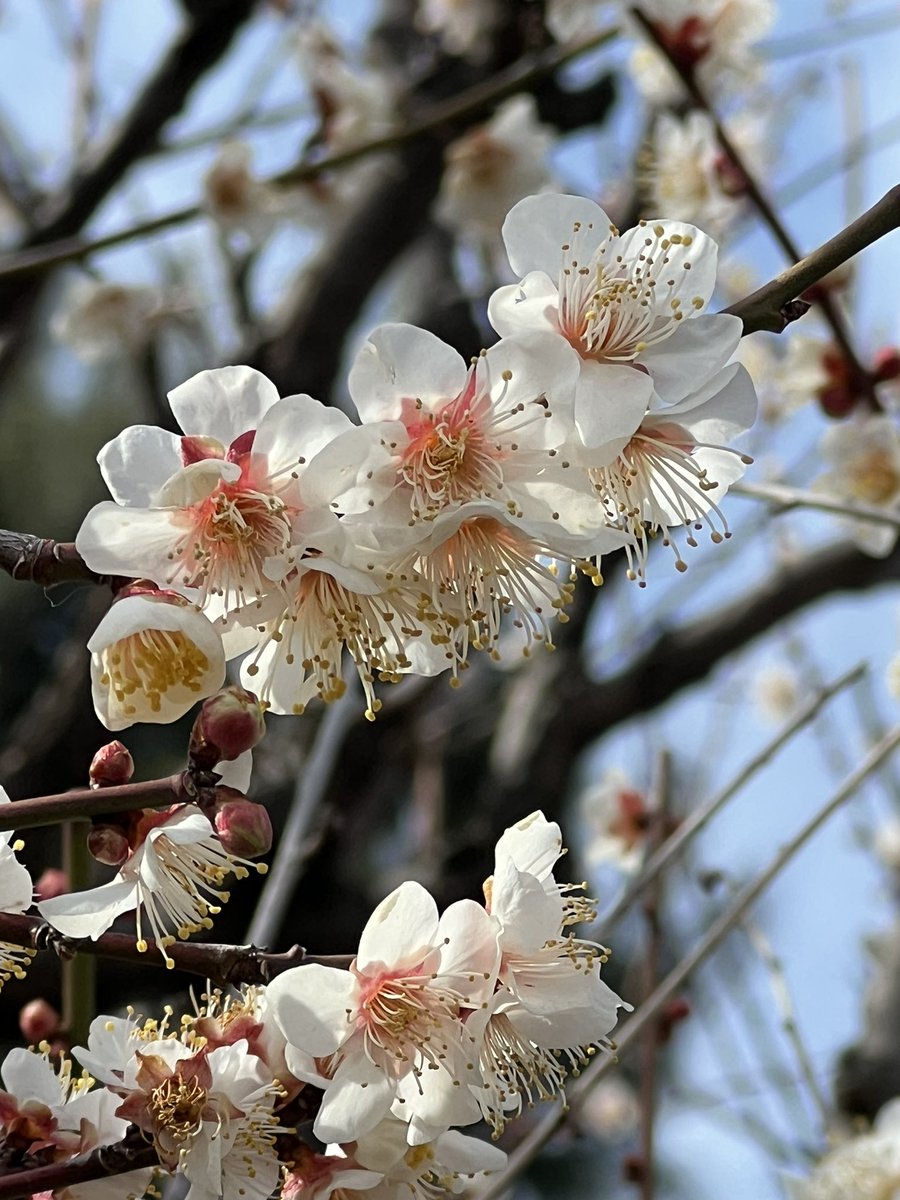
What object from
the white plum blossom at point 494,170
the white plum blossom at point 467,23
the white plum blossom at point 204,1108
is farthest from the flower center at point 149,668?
the white plum blossom at point 467,23

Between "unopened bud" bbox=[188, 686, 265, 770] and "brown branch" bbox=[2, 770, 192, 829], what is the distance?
0.9 inches

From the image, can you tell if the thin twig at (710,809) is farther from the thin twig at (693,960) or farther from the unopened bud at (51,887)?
the unopened bud at (51,887)

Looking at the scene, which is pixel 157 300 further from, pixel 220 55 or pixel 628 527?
pixel 628 527

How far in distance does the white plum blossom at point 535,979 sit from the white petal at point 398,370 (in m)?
0.29

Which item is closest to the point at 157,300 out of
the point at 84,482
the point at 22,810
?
the point at 22,810

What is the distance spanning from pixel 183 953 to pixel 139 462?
31 cm

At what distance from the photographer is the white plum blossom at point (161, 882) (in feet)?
2.52

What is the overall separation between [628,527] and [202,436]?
291 millimetres

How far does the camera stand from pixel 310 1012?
0.78 metres

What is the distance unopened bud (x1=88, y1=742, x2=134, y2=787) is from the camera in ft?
2.60

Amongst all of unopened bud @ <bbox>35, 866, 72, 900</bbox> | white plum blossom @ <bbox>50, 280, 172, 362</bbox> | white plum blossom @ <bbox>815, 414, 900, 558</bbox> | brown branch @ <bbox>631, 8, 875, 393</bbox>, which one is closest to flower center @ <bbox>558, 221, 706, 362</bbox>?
unopened bud @ <bbox>35, 866, 72, 900</bbox>

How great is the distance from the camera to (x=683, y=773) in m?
3.63

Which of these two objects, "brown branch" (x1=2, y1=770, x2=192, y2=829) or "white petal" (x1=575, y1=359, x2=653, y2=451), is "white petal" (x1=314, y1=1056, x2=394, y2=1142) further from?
"white petal" (x1=575, y1=359, x2=653, y2=451)

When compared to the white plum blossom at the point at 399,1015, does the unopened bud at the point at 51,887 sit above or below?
above
